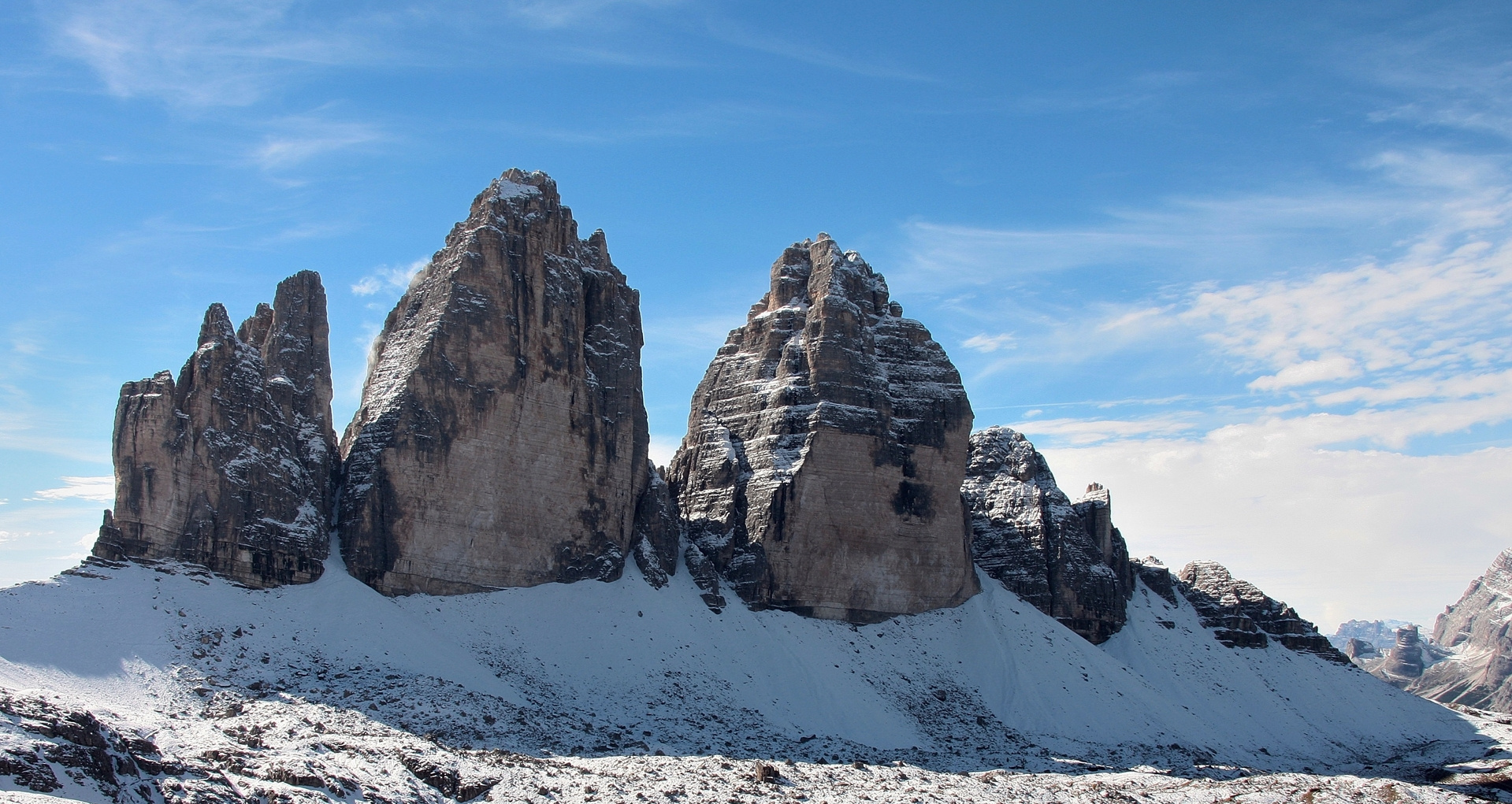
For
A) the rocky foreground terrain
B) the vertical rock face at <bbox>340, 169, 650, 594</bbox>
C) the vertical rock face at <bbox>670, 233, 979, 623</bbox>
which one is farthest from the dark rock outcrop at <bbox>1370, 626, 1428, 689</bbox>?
the vertical rock face at <bbox>340, 169, 650, 594</bbox>


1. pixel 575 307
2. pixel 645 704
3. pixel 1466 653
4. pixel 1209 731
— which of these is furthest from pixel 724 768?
pixel 1466 653

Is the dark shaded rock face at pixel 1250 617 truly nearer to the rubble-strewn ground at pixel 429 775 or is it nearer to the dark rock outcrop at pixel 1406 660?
the rubble-strewn ground at pixel 429 775

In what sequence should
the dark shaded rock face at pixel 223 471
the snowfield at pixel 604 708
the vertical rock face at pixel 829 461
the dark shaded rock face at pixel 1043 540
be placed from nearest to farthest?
the snowfield at pixel 604 708 → the dark shaded rock face at pixel 223 471 → the vertical rock face at pixel 829 461 → the dark shaded rock face at pixel 1043 540

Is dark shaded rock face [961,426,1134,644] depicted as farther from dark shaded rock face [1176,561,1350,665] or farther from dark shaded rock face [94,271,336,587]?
dark shaded rock face [94,271,336,587]

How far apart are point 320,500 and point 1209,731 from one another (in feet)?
202

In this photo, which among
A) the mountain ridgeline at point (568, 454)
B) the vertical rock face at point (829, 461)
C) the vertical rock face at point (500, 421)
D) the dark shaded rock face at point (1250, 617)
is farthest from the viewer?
the dark shaded rock face at point (1250, 617)

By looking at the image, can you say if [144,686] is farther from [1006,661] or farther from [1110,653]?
[1110,653]

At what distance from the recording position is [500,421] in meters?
71.9

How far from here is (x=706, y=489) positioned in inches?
3376

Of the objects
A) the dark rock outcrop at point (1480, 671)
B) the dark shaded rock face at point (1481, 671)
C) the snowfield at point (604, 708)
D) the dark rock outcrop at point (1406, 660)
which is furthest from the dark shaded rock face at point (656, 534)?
the dark rock outcrop at point (1406, 660)

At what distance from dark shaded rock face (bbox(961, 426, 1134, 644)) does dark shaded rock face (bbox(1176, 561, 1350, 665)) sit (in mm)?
9641

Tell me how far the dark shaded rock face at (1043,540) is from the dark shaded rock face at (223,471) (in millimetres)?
50669

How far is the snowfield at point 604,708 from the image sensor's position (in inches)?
1753

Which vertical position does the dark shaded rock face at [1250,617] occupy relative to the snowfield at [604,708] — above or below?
above
